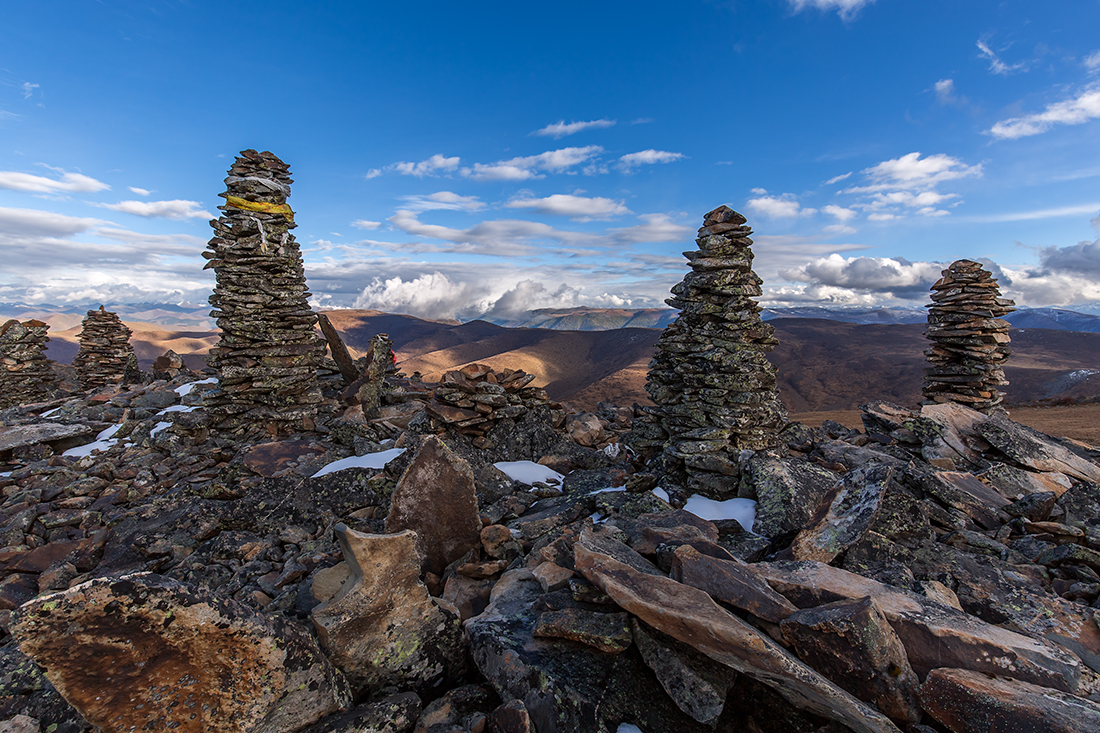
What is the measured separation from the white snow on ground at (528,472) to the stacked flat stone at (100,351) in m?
24.9

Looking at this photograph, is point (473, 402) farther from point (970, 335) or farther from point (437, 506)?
point (970, 335)

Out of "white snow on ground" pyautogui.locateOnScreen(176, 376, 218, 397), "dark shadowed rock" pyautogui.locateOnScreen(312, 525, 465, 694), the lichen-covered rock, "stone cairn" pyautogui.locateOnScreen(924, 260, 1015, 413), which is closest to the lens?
the lichen-covered rock

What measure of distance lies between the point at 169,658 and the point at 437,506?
122 inches

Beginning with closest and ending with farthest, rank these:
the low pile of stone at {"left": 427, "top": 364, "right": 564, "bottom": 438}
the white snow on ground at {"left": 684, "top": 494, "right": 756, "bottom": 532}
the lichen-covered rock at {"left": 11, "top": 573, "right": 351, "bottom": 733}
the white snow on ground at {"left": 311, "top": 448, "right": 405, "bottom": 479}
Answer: the lichen-covered rock at {"left": 11, "top": 573, "right": 351, "bottom": 733} < the white snow on ground at {"left": 684, "top": 494, "right": 756, "bottom": 532} < the white snow on ground at {"left": 311, "top": 448, "right": 405, "bottom": 479} < the low pile of stone at {"left": 427, "top": 364, "right": 564, "bottom": 438}

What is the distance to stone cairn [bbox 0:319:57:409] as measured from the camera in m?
22.6

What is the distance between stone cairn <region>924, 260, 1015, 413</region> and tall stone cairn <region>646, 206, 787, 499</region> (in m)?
10.4

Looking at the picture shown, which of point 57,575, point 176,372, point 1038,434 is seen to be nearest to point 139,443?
point 57,575

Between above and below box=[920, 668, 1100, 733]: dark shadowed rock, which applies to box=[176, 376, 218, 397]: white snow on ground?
above

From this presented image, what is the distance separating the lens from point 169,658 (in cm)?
282

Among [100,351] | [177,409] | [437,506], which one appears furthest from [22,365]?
[437,506]

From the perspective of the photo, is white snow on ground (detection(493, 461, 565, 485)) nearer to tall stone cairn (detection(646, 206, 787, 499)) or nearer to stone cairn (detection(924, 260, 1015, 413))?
tall stone cairn (detection(646, 206, 787, 499))

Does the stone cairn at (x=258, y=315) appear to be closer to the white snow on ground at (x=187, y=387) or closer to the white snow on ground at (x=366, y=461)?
the white snow on ground at (x=187, y=387)

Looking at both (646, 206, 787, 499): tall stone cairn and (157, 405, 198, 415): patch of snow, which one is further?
(157, 405, 198, 415): patch of snow

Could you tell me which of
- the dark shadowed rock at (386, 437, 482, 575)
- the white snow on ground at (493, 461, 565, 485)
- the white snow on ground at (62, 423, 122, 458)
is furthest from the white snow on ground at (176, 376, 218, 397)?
the dark shadowed rock at (386, 437, 482, 575)
